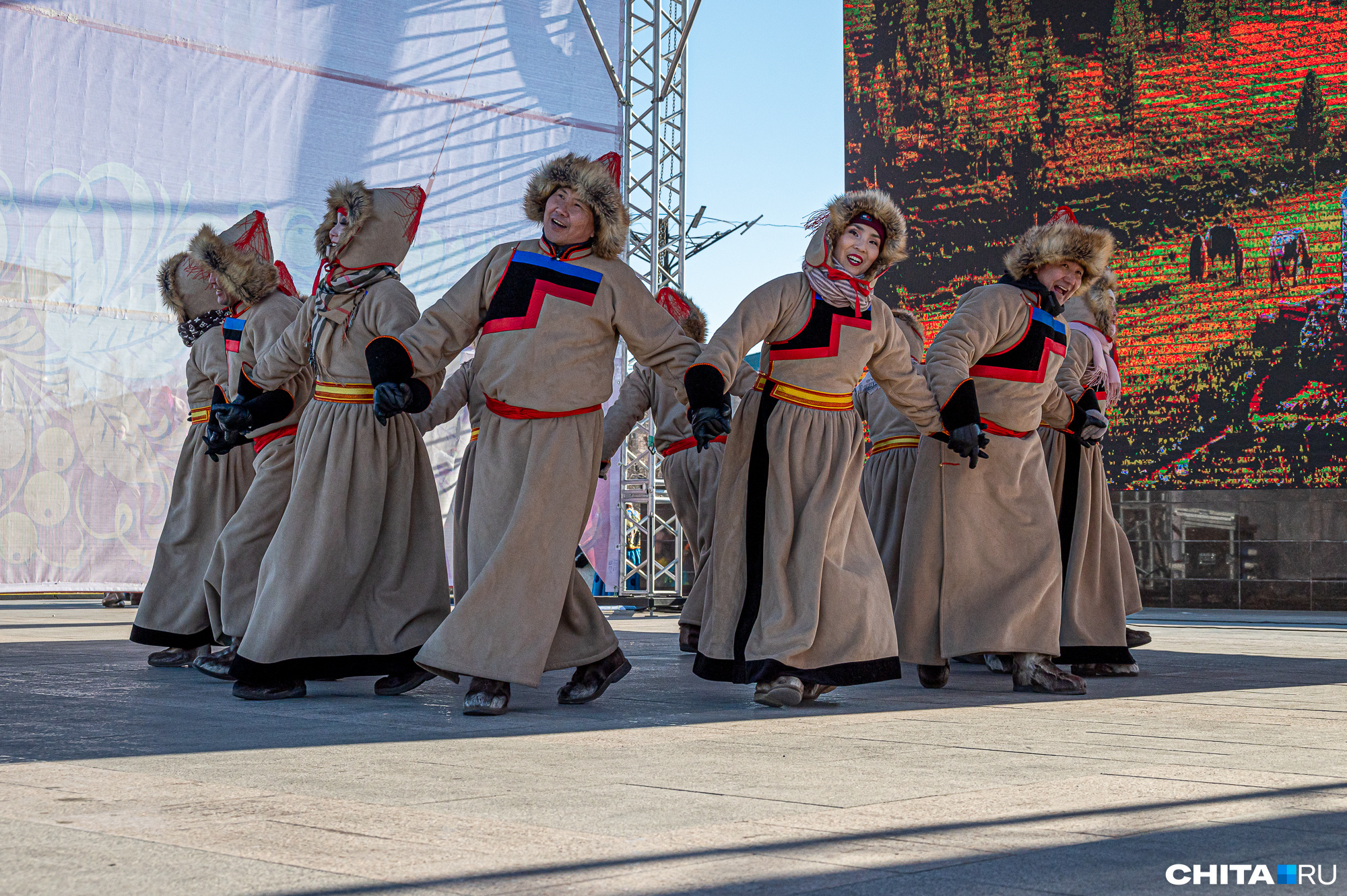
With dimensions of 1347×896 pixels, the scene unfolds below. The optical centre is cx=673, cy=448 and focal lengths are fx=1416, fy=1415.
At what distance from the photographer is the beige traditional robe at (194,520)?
592 centimetres

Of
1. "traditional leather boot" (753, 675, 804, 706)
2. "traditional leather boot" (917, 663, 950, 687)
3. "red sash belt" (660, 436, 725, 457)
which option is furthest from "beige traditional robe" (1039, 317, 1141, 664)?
"red sash belt" (660, 436, 725, 457)

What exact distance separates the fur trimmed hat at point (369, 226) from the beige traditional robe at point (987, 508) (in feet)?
6.50

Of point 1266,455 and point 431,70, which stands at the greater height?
point 431,70

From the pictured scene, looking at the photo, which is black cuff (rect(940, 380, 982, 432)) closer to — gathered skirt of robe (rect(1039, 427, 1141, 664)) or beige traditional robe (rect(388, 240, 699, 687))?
gathered skirt of robe (rect(1039, 427, 1141, 664))

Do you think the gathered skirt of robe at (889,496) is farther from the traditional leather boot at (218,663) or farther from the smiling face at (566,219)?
the traditional leather boot at (218,663)

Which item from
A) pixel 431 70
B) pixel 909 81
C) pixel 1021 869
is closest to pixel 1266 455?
pixel 909 81

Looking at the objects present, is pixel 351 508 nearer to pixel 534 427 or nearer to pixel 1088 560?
pixel 534 427

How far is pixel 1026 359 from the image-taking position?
5.35 metres

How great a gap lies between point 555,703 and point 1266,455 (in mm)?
10958

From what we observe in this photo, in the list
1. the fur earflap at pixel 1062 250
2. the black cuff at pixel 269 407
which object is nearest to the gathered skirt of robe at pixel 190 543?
the black cuff at pixel 269 407

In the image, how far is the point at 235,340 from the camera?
5.89 m

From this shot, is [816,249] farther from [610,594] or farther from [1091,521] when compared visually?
[610,594]

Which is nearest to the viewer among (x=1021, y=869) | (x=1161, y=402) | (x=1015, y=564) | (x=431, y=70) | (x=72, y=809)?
(x=1021, y=869)

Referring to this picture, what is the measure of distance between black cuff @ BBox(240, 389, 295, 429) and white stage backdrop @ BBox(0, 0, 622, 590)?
4.54 m
